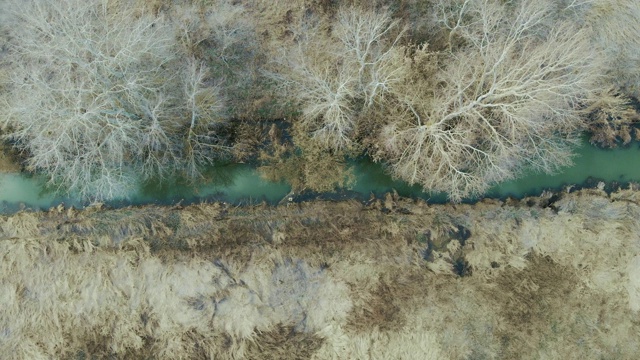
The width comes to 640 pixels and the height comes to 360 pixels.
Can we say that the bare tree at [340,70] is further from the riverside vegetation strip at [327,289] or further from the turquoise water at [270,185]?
the riverside vegetation strip at [327,289]

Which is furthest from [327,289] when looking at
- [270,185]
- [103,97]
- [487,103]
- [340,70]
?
[103,97]


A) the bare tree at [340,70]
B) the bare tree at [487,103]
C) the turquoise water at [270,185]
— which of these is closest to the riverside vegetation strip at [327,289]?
the turquoise water at [270,185]

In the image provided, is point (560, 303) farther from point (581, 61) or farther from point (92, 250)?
point (92, 250)

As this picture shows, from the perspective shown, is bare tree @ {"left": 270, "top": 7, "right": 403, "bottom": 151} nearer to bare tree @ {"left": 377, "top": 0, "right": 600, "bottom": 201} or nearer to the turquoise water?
bare tree @ {"left": 377, "top": 0, "right": 600, "bottom": 201}

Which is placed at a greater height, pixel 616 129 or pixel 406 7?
pixel 406 7

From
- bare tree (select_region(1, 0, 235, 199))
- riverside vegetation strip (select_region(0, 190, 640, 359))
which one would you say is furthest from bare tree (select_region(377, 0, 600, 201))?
bare tree (select_region(1, 0, 235, 199))

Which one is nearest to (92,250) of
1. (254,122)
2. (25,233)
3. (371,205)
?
(25,233)
